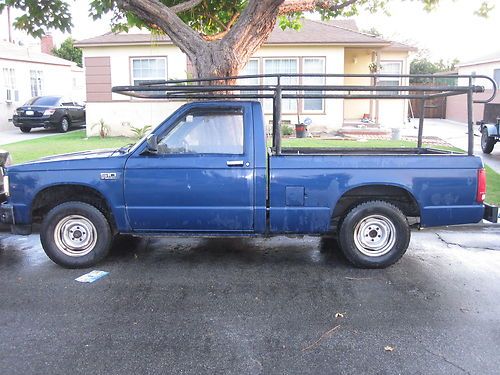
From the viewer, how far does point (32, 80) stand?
28.6 meters

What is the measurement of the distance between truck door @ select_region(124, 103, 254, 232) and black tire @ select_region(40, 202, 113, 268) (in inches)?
16.2

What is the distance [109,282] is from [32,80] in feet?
86.6

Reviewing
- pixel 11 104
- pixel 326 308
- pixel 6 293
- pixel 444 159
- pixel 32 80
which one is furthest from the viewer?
pixel 32 80

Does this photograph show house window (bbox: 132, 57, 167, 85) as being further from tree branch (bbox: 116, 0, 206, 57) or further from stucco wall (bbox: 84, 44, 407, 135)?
tree branch (bbox: 116, 0, 206, 57)

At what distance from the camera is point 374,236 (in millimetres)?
5754

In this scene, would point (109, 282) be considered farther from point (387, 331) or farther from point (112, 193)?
point (387, 331)

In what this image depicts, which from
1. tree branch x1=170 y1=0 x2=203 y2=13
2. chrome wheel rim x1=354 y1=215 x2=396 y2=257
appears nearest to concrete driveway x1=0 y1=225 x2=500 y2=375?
chrome wheel rim x1=354 y1=215 x2=396 y2=257

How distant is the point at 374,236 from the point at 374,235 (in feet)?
0.04

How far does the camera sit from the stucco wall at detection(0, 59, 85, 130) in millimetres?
25453

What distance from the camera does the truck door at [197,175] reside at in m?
5.50

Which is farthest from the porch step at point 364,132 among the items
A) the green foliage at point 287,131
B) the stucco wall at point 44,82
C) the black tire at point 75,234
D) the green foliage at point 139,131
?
the stucco wall at point 44,82

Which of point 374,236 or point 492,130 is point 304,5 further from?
point 492,130

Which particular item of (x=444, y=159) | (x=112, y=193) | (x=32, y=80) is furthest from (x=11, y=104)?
(x=444, y=159)

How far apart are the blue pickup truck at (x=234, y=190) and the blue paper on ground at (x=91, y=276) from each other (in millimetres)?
191
